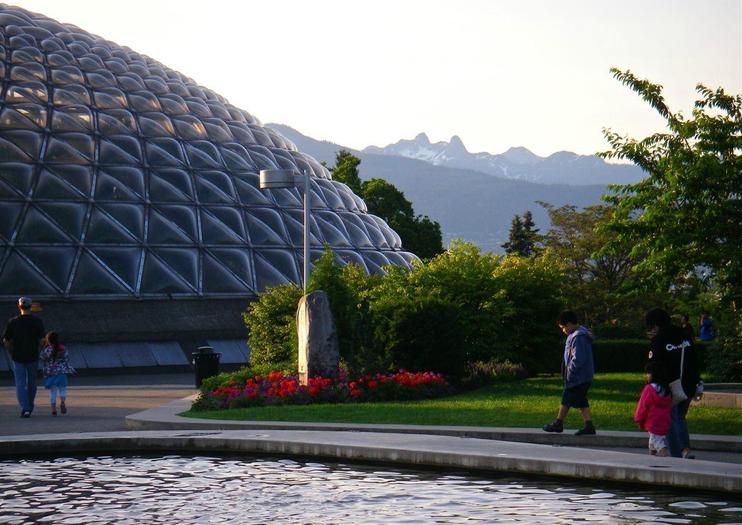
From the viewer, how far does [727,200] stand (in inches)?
839

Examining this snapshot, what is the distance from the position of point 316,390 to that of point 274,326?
9.16 m

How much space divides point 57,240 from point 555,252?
1430 inches

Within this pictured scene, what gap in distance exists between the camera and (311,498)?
37.8 feet

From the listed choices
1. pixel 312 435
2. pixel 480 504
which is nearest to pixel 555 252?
pixel 312 435

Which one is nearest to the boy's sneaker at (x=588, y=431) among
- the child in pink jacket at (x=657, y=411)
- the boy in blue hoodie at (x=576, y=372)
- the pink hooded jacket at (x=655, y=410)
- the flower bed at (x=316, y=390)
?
the boy in blue hoodie at (x=576, y=372)

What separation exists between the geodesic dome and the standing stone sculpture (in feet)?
58.3

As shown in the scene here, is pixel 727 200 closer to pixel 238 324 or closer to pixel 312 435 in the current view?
pixel 312 435

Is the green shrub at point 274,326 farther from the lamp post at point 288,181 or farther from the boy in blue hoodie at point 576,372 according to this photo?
the boy in blue hoodie at point 576,372

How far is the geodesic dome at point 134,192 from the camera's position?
42.2m

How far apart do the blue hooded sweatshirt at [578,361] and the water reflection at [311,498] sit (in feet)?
15.8

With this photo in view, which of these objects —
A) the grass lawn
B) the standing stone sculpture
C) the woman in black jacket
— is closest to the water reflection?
the woman in black jacket

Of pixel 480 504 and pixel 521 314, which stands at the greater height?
pixel 521 314

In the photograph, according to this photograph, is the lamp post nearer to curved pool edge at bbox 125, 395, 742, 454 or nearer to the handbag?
curved pool edge at bbox 125, 395, 742, 454

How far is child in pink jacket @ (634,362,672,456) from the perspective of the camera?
13.9 meters
